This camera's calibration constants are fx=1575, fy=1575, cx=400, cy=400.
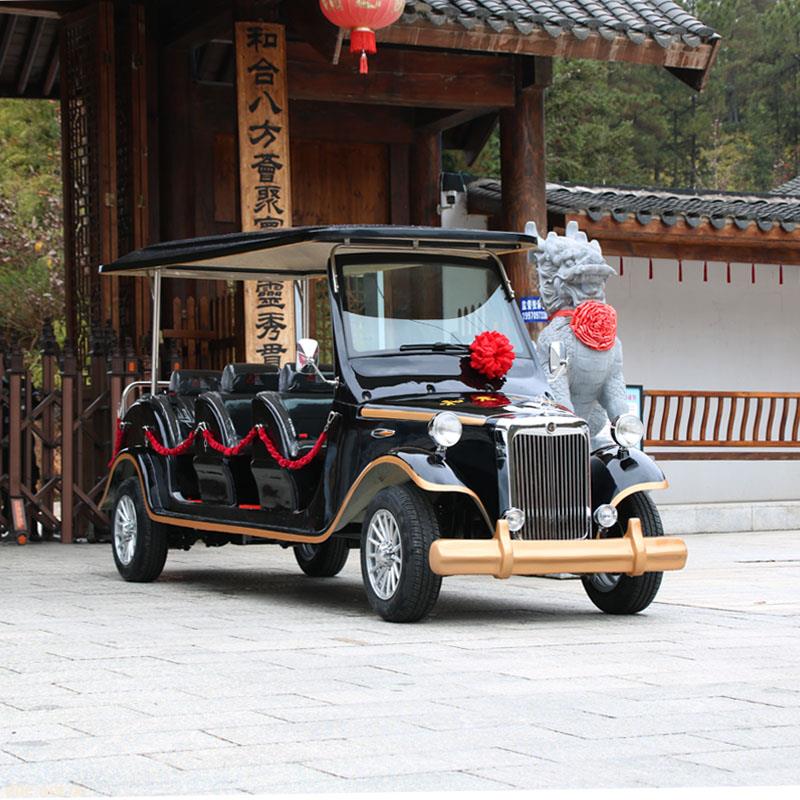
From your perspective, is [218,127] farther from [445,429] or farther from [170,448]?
[445,429]

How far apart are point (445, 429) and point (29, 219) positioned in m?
21.8

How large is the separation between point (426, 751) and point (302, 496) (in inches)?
164

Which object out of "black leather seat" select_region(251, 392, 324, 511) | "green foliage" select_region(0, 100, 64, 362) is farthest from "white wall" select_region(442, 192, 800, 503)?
"green foliage" select_region(0, 100, 64, 362)

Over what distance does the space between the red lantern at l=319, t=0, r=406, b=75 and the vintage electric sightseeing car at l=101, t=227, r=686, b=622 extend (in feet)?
5.89

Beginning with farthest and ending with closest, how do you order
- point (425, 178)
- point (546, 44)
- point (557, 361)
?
point (425, 178)
point (546, 44)
point (557, 361)

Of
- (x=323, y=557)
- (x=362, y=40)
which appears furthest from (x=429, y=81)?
(x=323, y=557)

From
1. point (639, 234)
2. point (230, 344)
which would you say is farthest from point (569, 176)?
point (230, 344)

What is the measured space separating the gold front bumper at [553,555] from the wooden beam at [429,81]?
7.05m

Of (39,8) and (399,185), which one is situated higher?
(39,8)

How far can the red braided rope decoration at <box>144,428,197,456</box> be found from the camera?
951cm

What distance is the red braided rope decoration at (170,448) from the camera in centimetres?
951

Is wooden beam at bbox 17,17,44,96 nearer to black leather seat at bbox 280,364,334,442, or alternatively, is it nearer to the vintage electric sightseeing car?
the vintage electric sightseeing car

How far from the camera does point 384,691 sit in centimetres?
558

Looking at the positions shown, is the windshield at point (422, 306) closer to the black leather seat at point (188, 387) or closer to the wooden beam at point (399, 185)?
the black leather seat at point (188, 387)
